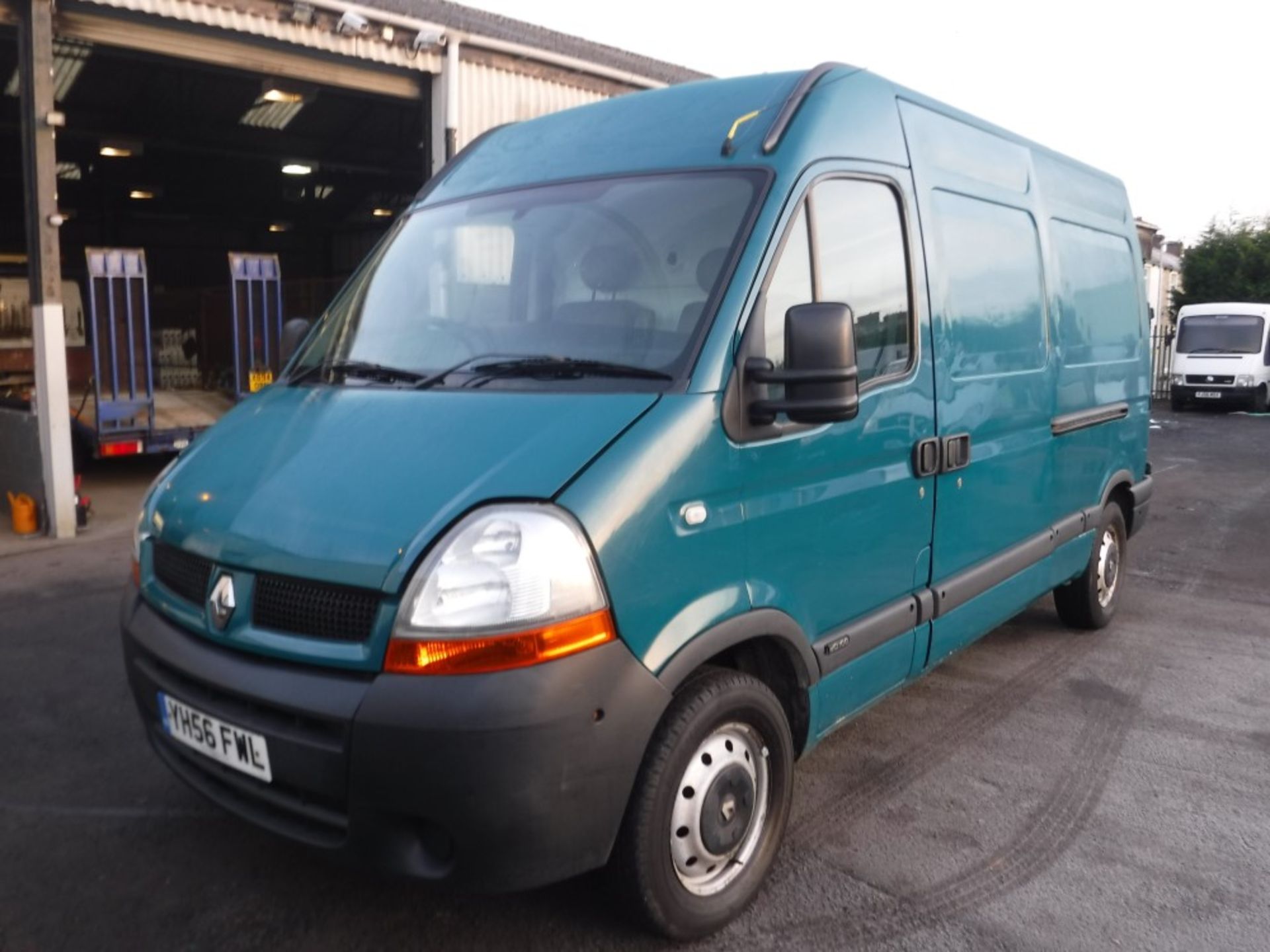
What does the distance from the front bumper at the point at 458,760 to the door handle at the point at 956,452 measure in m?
1.70

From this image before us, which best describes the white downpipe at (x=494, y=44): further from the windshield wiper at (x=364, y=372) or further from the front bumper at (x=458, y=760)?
the front bumper at (x=458, y=760)

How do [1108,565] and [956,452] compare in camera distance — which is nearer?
[956,452]

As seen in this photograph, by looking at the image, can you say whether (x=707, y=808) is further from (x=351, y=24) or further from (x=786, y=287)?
(x=351, y=24)

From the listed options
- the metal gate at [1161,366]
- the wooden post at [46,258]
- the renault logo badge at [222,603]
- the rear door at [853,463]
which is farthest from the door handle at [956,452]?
the metal gate at [1161,366]

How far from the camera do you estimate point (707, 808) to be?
2.71 m

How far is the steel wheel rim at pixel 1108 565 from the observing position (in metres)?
5.62

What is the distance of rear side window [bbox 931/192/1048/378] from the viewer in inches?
150

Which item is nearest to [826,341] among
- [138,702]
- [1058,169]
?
[138,702]

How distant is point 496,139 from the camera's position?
12.9 ft

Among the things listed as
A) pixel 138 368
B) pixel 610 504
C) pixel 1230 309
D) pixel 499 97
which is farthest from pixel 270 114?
pixel 1230 309

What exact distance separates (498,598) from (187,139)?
1772cm

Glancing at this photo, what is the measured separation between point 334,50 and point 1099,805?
8.74 m

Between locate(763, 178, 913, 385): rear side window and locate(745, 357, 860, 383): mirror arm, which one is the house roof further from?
locate(745, 357, 860, 383): mirror arm

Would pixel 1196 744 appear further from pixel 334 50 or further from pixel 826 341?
pixel 334 50
